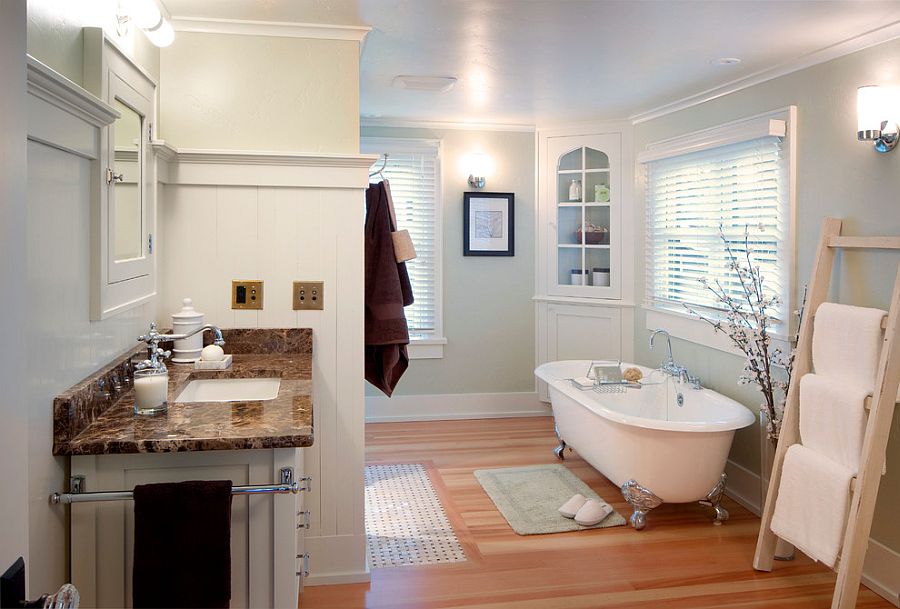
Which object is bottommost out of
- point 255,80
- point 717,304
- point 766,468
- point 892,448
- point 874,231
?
point 766,468

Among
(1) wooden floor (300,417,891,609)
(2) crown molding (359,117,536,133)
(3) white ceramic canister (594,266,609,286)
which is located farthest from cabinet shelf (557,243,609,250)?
(1) wooden floor (300,417,891,609)

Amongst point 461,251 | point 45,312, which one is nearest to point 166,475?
point 45,312

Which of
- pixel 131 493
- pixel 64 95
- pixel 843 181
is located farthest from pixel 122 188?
pixel 843 181

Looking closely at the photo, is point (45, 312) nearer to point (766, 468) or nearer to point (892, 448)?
point (892, 448)

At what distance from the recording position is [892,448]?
3.25 metres

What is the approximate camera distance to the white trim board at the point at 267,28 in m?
3.15

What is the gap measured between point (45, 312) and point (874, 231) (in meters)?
3.16

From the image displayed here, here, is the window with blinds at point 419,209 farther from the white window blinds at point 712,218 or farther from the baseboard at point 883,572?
the baseboard at point 883,572

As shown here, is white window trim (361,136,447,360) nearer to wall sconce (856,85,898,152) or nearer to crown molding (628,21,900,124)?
crown molding (628,21,900,124)

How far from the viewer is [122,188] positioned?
2508 millimetres

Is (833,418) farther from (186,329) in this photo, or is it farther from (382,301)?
(186,329)

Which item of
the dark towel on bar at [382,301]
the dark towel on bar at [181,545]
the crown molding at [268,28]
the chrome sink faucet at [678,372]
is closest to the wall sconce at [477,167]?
the chrome sink faucet at [678,372]

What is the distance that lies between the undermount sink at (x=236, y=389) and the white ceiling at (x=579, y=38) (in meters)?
1.40

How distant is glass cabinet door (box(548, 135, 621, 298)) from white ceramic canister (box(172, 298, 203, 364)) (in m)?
3.58
